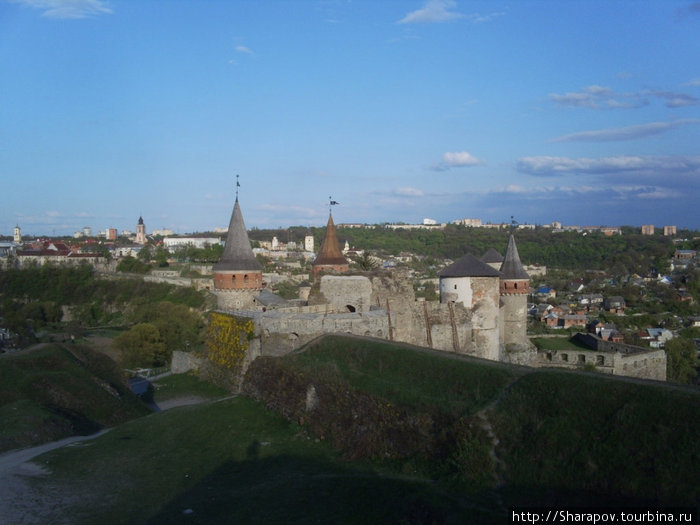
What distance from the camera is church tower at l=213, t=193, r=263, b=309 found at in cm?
2355

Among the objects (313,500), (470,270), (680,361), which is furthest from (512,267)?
(680,361)

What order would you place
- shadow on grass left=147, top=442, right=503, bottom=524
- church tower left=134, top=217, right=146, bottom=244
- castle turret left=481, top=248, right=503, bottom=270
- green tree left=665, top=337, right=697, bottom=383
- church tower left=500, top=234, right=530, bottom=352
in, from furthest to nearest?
church tower left=134, top=217, right=146, bottom=244
green tree left=665, top=337, right=697, bottom=383
castle turret left=481, top=248, right=503, bottom=270
church tower left=500, top=234, right=530, bottom=352
shadow on grass left=147, top=442, right=503, bottom=524

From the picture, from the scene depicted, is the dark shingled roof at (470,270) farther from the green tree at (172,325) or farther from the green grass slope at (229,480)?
the green tree at (172,325)

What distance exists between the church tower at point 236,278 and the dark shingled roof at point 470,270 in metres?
7.39

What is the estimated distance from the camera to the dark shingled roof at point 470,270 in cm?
2116

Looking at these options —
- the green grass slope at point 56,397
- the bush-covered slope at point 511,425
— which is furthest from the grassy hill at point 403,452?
the green grass slope at point 56,397

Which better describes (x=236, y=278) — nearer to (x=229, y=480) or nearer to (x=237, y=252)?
(x=237, y=252)

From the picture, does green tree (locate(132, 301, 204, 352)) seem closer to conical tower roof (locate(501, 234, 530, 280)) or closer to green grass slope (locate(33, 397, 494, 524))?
conical tower roof (locate(501, 234, 530, 280))

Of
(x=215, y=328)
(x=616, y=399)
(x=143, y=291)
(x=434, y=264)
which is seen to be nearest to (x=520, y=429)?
(x=616, y=399)

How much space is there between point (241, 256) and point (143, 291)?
58.0 m

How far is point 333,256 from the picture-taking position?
2903 centimetres

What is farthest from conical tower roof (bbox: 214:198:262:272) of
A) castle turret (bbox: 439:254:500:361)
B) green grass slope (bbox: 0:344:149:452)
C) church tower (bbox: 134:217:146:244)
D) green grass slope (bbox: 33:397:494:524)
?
church tower (bbox: 134:217:146:244)

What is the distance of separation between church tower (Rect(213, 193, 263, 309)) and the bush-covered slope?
30.6 ft

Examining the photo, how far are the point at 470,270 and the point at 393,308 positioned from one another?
3047 millimetres
